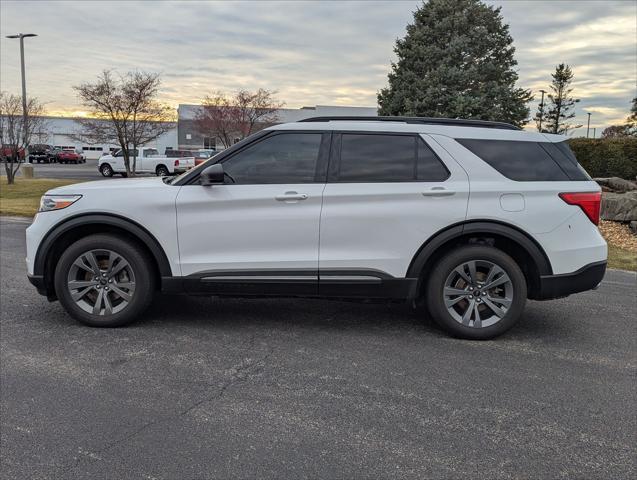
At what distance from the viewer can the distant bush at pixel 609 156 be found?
15148 mm

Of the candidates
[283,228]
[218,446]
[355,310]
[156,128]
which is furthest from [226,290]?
[156,128]

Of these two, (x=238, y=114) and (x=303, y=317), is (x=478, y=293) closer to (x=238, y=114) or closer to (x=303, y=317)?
(x=303, y=317)

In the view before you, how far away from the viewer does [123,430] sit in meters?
3.06

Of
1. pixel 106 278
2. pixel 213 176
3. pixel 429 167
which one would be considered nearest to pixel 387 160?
pixel 429 167

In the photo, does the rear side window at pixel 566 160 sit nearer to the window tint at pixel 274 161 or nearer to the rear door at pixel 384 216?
the rear door at pixel 384 216

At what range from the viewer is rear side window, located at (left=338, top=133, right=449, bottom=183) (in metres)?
4.60

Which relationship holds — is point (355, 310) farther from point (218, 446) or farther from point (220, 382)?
point (218, 446)

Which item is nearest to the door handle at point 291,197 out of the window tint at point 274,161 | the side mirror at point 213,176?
the window tint at point 274,161

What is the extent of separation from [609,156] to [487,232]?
13060 millimetres

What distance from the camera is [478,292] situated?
15.1 ft

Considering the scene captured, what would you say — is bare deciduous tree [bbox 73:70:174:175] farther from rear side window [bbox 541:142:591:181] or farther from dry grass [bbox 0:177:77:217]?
rear side window [bbox 541:142:591:181]

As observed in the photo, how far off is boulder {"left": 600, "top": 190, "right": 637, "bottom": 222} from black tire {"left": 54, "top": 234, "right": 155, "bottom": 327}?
10.9 m

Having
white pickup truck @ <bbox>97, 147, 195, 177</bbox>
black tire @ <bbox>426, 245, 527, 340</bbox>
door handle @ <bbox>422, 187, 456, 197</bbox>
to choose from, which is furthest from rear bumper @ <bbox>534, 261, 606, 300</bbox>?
white pickup truck @ <bbox>97, 147, 195, 177</bbox>

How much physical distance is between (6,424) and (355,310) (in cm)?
328
